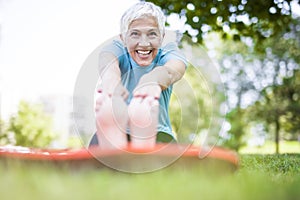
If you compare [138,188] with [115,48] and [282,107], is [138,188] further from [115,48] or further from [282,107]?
[282,107]

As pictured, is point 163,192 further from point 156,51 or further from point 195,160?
point 156,51

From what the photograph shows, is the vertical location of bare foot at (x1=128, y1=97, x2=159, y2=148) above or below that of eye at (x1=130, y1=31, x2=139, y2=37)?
below

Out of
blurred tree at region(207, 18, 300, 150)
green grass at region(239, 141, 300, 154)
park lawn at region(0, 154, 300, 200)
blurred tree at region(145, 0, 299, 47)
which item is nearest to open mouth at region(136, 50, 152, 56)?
park lawn at region(0, 154, 300, 200)

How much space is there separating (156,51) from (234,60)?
11469mm

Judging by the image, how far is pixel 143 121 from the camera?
1533mm

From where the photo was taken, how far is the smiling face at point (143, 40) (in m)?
1.93

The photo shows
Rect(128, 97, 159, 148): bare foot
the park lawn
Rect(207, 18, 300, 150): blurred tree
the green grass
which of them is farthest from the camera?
Rect(207, 18, 300, 150): blurred tree

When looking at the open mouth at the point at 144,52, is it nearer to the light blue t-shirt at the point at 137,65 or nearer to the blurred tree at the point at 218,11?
the light blue t-shirt at the point at 137,65

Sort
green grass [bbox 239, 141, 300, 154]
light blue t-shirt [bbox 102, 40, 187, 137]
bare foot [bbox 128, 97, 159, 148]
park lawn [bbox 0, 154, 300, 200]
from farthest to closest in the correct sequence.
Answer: green grass [bbox 239, 141, 300, 154] → light blue t-shirt [bbox 102, 40, 187, 137] → bare foot [bbox 128, 97, 159, 148] → park lawn [bbox 0, 154, 300, 200]

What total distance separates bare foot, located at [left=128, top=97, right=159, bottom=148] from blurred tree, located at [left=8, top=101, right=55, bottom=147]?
9987 millimetres

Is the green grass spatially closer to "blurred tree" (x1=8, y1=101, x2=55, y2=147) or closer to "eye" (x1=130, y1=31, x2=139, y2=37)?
"blurred tree" (x1=8, y1=101, x2=55, y2=147)

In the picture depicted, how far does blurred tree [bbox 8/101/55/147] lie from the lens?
37.4 ft

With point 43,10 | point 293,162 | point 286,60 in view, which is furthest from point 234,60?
point 293,162

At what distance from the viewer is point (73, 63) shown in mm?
8688
